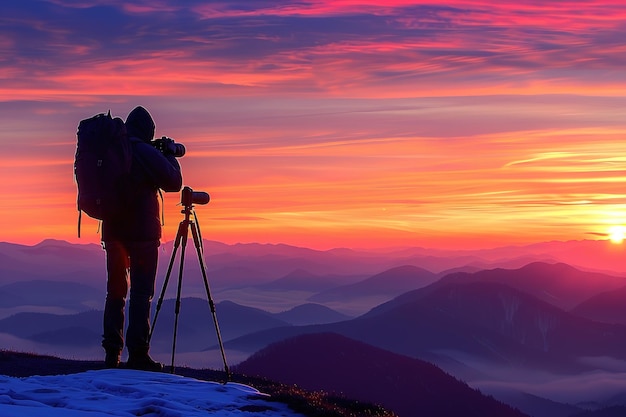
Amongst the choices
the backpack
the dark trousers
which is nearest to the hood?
the backpack

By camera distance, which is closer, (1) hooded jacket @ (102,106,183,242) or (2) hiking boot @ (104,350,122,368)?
(1) hooded jacket @ (102,106,183,242)

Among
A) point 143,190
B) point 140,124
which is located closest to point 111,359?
point 143,190

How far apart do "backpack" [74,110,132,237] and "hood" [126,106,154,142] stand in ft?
2.42

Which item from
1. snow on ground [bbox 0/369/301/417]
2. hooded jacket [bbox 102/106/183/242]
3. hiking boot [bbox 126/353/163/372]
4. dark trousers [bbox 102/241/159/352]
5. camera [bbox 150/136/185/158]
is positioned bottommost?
snow on ground [bbox 0/369/301/417]

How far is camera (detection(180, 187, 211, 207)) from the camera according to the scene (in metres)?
14.2

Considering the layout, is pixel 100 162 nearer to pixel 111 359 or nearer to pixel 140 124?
pixel 140 124

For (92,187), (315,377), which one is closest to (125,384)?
(92,187)

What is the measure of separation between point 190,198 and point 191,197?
0.08 feet

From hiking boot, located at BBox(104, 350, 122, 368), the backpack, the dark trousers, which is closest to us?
the backpack

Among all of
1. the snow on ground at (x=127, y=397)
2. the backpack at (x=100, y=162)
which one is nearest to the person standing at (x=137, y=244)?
the backpack at (x=100, y=162)

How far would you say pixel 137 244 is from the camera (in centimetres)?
1377

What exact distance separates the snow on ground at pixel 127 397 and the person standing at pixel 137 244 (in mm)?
895

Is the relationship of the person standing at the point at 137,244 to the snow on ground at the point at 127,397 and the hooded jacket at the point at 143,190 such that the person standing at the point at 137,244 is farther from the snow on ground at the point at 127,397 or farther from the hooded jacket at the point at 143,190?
the snow on ground at the point at 127,397

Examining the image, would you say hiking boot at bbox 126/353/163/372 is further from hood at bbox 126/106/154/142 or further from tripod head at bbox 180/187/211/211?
hood at bbox 126/106/154/142
